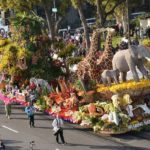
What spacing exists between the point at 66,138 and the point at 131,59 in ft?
16.3

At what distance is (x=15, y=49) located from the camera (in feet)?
103

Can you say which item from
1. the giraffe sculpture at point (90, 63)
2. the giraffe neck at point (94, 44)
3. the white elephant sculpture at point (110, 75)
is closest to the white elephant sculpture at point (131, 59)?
the white elephant sculpture at point (110, 75)

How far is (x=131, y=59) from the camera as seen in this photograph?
25.8 metres

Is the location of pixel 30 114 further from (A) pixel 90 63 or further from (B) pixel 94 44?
(B) pixel 94 44

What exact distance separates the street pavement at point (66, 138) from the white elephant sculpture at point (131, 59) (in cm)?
350

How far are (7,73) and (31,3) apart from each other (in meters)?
12.0

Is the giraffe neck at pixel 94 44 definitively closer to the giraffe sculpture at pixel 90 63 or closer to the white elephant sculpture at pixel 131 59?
the giraffe sculpture at pixel 90 63

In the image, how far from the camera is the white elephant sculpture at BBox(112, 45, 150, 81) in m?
25.5

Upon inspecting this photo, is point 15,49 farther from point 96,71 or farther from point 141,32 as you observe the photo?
point 141,32

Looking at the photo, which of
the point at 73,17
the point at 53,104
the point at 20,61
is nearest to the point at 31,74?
the point at 20,61

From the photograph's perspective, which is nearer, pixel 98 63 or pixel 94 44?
pixel 98 63

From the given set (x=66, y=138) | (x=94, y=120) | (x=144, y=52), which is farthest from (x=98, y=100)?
(x=144, y=52)

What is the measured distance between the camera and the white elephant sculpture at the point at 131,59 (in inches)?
1005

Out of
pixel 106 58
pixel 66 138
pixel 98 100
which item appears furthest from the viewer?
pixel 106 58
